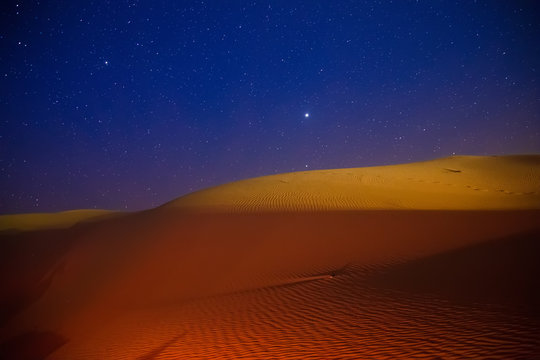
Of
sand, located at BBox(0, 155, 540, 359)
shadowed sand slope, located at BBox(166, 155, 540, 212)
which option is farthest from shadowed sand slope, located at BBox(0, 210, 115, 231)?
shadowed sand slope, located at BBox(166, 155, 540, 212)

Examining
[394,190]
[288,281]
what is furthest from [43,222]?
[394,190]

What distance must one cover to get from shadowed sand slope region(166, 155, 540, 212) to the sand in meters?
0.31

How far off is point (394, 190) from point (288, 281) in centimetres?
1565

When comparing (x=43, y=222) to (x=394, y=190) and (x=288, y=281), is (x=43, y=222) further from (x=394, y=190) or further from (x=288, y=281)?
(x=394, y=190)

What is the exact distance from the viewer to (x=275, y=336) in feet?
18.3

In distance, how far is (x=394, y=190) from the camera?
69.1 ft

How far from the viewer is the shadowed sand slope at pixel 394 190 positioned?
1727cm

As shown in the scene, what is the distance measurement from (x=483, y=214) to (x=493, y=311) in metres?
10.5

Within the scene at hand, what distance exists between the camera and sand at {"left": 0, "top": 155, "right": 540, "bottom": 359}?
479 centimetres

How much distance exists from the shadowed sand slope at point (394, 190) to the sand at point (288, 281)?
1.02 ft

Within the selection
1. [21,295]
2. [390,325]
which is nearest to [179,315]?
[390,325]

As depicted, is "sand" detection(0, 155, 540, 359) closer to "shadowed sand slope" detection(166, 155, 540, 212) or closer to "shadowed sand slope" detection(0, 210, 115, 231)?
"shadowed sand slope" detection(166, 155, 540, 212)

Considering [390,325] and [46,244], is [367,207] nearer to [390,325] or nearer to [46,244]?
[390,325]

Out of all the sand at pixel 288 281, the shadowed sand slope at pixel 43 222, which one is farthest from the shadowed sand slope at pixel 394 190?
the shadowed sand slope at pixel 43 222
